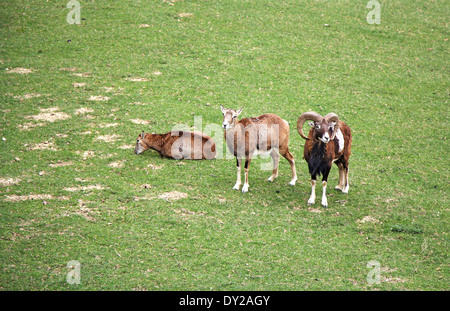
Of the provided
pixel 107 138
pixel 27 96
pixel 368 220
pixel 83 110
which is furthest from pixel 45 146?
pixel 368 220

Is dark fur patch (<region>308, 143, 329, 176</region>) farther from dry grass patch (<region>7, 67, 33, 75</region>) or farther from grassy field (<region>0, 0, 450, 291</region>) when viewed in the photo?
dry grass patch (<region>7, 67, 33, 75</region>)

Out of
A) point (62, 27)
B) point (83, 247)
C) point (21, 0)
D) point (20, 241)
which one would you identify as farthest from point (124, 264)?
point (21, 0)

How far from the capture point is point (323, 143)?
13000mm

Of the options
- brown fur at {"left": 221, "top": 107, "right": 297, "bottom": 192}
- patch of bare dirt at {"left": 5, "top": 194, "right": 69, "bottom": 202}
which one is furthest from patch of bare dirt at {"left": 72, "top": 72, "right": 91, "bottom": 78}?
brown fur at {"left": 221, "top": 107, "right": 297, "bottom": 192}

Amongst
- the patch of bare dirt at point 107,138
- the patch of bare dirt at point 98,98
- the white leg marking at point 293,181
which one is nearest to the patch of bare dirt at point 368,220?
the white leg marking at point 293,181

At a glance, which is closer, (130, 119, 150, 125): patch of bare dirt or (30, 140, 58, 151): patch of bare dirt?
(30, 140, 58, 151): patch of bare dirt

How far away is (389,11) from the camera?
27.6 metres

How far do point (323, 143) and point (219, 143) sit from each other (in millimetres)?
4330

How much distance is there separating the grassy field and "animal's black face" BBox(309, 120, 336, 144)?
1902 millimetres

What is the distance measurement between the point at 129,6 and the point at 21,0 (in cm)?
571

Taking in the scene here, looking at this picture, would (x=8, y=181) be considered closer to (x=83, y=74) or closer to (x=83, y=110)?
(x=83, y=110)

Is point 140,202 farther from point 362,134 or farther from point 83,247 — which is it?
point 362,134

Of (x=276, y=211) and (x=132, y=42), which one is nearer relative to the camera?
(x=276, y=211)

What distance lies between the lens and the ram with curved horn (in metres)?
12.8
